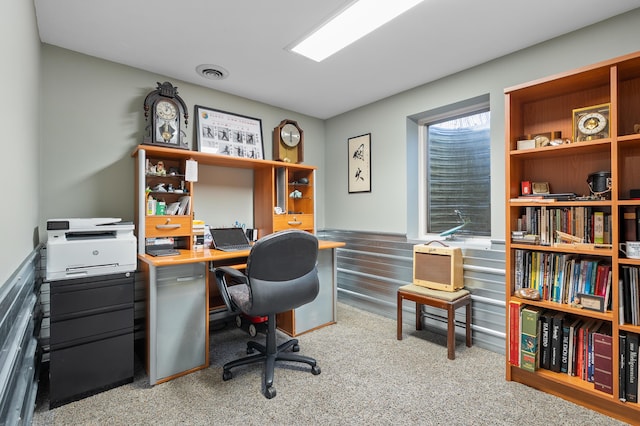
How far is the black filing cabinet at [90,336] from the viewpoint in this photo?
1.84 meters

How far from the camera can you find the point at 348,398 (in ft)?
6.24

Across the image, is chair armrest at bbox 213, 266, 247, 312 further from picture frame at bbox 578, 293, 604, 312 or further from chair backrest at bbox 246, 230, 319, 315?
picture frame at bbox 578, 293, 604, 312

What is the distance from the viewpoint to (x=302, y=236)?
78.6 inches

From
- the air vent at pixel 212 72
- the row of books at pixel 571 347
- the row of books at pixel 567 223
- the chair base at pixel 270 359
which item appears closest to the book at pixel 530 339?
the row of books at pixel 571 347

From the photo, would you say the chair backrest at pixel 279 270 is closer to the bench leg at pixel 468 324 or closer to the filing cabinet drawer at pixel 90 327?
the filing cabinet drawer at pixel 90 327

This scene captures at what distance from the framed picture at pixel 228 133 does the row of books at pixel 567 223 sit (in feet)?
8.41

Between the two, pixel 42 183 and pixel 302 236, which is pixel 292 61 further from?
pixel 42 183

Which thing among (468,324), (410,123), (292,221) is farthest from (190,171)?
(468,324)

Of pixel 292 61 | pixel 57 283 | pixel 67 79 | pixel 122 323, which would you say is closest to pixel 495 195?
pixel 292 61

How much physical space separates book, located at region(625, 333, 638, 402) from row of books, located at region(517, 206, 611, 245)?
0.56 meters

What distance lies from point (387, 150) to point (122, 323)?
287 centimetres

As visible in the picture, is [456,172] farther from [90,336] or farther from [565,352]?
[90,336]

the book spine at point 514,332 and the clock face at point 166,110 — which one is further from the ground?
the clock face at point 166,110

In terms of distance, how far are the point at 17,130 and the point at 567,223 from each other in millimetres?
3086
